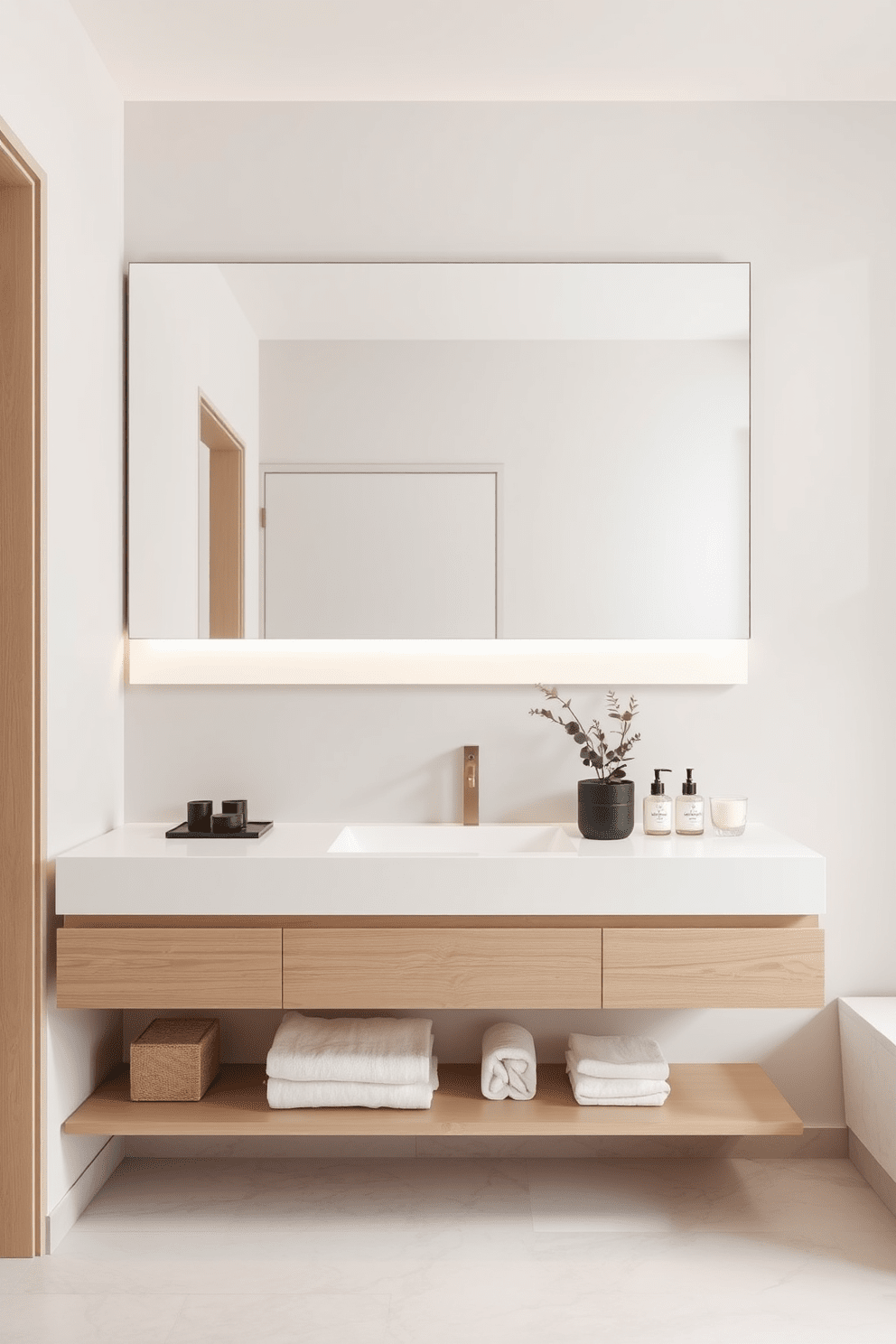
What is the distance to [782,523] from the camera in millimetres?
2604

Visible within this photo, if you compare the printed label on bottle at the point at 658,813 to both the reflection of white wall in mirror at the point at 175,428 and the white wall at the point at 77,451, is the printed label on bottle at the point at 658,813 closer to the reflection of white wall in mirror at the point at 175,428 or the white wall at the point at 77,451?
the reflection of white wall in mirror at the point at 175,428

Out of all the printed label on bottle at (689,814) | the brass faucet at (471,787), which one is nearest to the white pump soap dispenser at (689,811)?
the printed label on bottle at (689,814)

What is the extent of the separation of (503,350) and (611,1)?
76cm

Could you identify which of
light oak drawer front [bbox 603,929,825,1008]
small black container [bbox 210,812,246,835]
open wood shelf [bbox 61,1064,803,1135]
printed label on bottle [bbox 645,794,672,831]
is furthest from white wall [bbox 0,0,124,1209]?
printed label on bottle [bbox 645,794,672,831]

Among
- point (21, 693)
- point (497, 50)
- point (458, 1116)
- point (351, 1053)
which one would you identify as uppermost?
point (497, 50)

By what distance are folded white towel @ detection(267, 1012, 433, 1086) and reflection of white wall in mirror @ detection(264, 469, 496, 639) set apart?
3.03 feet

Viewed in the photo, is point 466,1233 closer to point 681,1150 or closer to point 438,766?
point 681,1150

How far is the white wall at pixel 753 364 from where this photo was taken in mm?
2592

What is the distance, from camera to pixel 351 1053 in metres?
2.24

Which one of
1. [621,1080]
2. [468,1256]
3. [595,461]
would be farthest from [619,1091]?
[595,461]

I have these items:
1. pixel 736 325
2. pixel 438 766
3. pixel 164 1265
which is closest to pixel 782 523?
pixel 736 325

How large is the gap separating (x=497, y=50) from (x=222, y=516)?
49.2 inches

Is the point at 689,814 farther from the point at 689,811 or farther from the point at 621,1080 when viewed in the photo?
the point at 621,1080

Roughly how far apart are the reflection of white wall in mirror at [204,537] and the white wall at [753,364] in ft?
0.76
